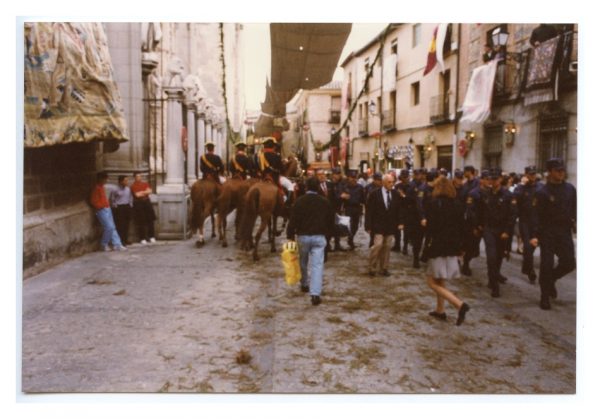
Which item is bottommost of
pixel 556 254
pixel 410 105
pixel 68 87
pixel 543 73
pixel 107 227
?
pixel 556 254

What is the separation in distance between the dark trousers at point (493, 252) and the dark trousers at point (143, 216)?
241 inches

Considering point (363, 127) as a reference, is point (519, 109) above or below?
below

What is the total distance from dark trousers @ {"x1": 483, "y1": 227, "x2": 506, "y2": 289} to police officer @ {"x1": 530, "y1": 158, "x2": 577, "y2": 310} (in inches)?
28.6

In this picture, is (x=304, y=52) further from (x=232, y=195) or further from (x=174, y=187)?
(x=174, y=187)

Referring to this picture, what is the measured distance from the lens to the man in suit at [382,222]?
8172 millimetres

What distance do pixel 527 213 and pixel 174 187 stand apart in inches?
261

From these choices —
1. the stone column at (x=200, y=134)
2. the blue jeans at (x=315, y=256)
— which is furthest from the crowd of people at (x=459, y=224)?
the stone column at (x=200, y=134)

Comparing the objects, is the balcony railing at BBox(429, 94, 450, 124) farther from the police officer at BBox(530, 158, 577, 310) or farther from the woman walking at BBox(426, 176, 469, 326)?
the woman walking at BBox(426, 176, 469, 326)

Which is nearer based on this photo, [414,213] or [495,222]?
[495,222]

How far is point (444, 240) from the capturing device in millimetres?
5875

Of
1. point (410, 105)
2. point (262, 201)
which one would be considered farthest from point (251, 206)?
point (410, 105)

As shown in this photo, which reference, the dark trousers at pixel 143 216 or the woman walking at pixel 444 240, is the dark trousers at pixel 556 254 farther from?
the dark trousers at pixel 143 216
